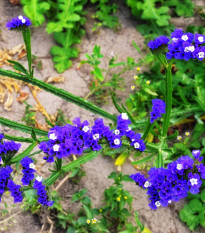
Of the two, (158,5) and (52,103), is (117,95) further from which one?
(158,5)

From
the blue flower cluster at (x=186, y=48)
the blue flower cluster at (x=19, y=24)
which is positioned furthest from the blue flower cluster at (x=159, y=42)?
the blue flower cluster at (x=19, y=24)

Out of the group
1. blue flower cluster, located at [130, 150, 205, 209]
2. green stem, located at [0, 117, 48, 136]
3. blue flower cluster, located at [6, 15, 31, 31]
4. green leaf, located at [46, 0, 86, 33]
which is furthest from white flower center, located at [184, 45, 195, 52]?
green leaf, located at [46, 0, 86, 33]

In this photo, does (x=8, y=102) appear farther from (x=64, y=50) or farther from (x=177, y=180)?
(x=177, y=180)

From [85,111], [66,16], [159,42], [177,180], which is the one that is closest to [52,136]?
[177,180]

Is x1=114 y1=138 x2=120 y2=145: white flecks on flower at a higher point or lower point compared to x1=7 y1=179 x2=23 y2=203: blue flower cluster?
higher

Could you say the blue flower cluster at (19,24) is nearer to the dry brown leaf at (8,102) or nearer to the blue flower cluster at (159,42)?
the blue flower cluster at (159,42)

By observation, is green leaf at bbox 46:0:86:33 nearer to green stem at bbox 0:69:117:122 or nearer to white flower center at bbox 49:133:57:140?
green stem at bbox 0:69:117:122
